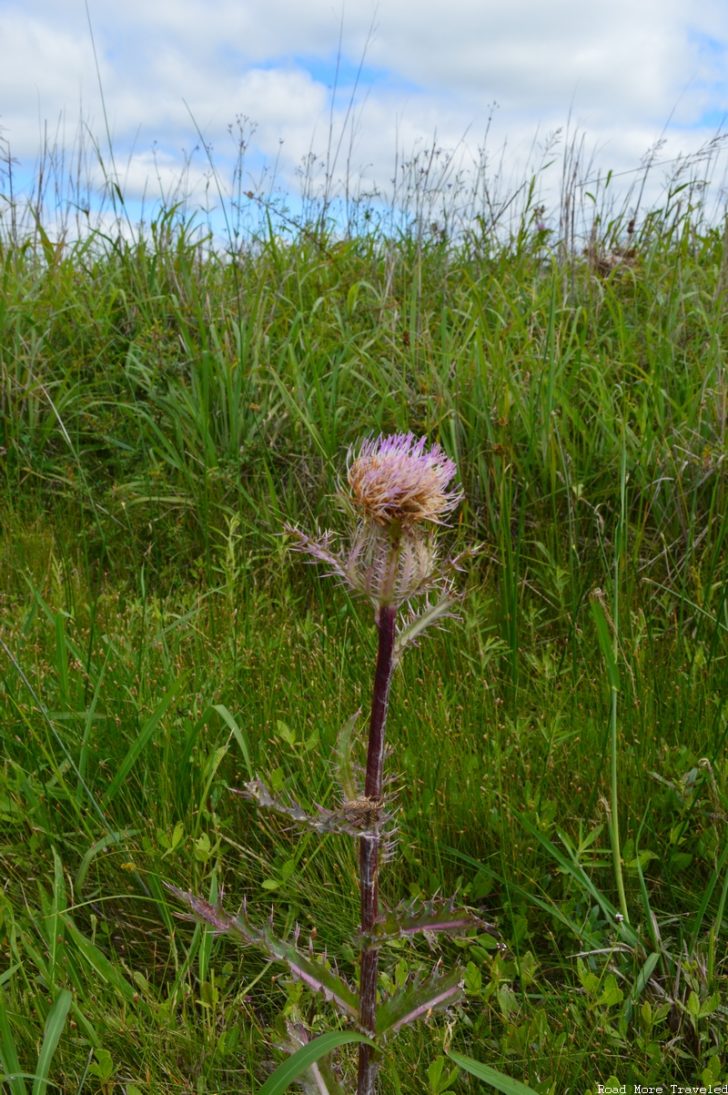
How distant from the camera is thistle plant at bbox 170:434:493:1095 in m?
1.03

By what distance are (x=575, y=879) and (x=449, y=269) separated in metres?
3.77

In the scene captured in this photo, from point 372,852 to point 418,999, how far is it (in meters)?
0.20

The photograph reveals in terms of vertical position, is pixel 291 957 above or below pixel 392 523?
below

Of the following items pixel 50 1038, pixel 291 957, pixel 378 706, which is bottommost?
pixel 50 1038

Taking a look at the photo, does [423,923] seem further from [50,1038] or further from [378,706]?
[50,1038]

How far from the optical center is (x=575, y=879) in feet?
4.89

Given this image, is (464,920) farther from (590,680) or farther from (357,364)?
(357,364)

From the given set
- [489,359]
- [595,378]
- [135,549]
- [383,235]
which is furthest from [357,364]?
[383,235]

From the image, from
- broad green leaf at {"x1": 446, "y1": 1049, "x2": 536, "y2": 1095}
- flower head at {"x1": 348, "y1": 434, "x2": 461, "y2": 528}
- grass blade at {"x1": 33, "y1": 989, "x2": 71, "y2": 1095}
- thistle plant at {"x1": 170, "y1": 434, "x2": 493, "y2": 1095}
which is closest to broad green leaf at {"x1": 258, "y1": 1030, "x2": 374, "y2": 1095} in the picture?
thistle plant at {"x1": 170, "y1": 434, "x2": 493, "y2": 1095}

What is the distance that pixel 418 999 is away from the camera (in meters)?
1.09

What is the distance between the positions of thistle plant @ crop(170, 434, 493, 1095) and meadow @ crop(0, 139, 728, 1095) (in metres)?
0.15

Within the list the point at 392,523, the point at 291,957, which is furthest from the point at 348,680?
the point at 392,523

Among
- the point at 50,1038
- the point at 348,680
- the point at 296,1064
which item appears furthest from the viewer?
the point at 348,680

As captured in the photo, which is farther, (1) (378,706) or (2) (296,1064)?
(1) (378,706)
